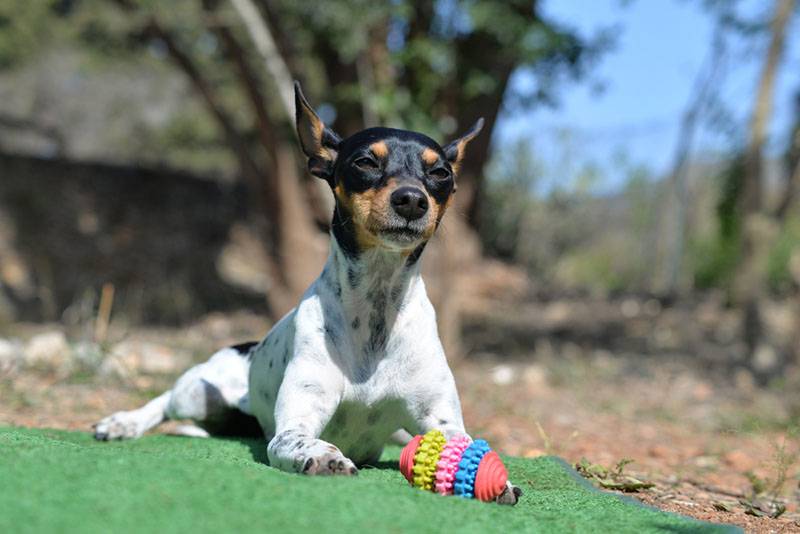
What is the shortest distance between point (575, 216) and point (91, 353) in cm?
1462

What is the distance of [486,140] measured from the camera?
1064 cm

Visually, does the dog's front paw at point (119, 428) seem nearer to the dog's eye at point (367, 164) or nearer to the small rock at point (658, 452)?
the dog's eye at point (367, 164)

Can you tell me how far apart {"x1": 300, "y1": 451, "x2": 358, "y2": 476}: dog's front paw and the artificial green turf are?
7.8 inches

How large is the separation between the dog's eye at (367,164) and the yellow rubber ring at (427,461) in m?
1.19

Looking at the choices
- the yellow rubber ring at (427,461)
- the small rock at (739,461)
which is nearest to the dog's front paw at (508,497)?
the yellow rubber ring at (427,461)

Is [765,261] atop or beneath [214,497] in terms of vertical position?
atop

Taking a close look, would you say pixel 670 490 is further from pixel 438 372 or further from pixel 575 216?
pixel 575 216

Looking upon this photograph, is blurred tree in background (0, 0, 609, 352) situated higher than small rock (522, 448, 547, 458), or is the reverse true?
blurred tree in background (0, 0, 609, 352)

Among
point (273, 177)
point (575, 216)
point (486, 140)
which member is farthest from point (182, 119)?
point (486, 140)

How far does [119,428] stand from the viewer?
466 centimetres

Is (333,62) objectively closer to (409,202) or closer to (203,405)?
(203,405)

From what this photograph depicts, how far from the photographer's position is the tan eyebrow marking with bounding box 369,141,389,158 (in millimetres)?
3830

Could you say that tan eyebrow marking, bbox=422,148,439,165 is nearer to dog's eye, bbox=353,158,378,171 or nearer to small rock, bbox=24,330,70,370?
dog's eye, bbox=353,158,378,171

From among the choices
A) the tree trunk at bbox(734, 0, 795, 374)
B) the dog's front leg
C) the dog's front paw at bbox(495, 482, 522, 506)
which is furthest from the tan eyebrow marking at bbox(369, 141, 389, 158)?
the tree trunk at bbox(734, 0, 795, 374)
